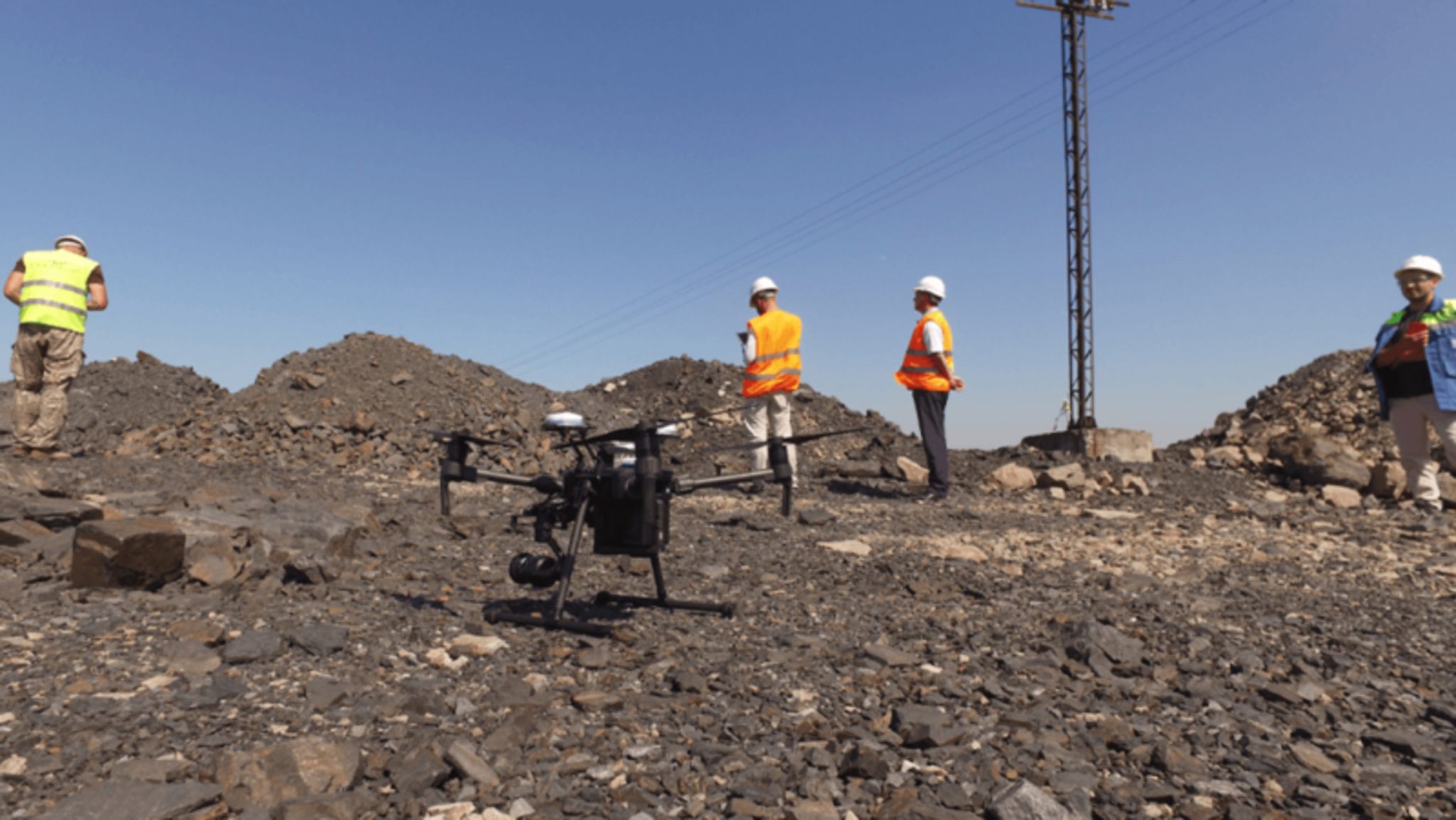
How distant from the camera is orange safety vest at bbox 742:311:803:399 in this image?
917 cm

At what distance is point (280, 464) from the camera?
11875mm

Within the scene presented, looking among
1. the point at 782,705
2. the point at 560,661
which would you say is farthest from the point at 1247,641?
the point at 560,661

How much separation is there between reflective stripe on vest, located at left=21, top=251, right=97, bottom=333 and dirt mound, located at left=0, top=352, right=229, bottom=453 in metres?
6.77

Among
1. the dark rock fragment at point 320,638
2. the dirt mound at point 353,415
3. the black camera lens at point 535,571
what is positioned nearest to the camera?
the dark rock fragment at point 320,638

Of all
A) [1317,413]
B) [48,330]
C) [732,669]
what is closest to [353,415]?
[48,330]

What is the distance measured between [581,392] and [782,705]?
1795cm

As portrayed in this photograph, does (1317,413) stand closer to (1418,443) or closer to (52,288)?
(1418,443)

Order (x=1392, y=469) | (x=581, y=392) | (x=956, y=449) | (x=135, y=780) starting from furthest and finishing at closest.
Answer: (x=581, y=392) → (x=956, y=449) → (x=1392, y=469) → (x=135, y=780)

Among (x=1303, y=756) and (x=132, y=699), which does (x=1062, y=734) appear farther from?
(x=132, y=699)

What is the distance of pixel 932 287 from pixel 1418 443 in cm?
485

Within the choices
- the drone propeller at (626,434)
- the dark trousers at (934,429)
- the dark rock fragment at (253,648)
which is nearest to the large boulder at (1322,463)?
the dark trousers at (934,429)

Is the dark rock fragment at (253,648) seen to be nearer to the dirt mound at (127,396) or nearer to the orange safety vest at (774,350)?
the orange safety vest at (774,350)

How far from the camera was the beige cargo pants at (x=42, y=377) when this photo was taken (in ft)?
29.9

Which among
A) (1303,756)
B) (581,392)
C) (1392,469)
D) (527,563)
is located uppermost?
(581,392)
